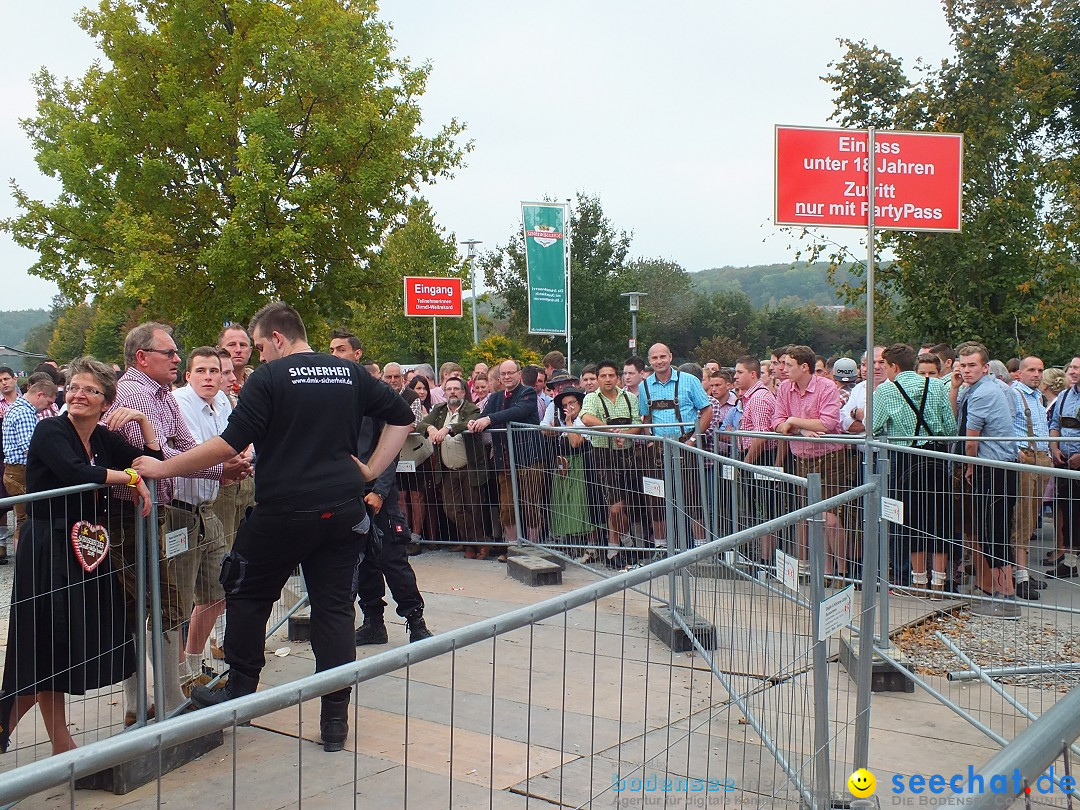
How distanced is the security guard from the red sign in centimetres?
305

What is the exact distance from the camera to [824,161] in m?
6.26

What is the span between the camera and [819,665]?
3580mm

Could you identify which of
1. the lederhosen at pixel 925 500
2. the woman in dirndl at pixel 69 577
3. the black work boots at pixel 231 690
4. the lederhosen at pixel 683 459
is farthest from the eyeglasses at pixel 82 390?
the lederhosen at pixel 925 500

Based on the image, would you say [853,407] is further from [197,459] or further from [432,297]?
[432,297]

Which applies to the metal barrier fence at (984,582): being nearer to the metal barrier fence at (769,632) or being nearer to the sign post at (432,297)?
the metal barrier fence at (769,632)

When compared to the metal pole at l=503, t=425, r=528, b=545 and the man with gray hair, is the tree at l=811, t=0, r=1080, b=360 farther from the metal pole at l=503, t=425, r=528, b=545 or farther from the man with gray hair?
the man with gray hair

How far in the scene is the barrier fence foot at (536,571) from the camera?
27.0 ft

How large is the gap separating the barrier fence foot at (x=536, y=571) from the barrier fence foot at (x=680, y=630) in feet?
6.15

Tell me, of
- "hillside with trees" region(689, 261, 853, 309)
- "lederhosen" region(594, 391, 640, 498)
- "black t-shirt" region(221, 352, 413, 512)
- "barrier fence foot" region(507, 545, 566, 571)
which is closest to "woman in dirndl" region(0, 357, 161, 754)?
"black t-shirt" region(221, 352, 413, 512)

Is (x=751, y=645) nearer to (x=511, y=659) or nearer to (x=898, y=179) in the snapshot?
(x=511, y=659)

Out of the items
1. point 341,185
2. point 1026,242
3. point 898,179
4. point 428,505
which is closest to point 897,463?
point 898,179

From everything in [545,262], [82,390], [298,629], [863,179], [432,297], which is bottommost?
[298,629]

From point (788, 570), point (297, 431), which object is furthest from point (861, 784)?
point (297, 431)

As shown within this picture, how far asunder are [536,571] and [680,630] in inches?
99.3
